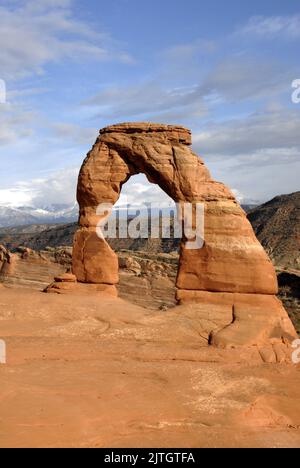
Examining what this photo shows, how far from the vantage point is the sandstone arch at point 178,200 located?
15.5 metres

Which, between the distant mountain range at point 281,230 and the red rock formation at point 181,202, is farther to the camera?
the distant mountain range at point 281,230

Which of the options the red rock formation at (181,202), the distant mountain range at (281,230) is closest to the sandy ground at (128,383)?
the red rock formation at (181,202)

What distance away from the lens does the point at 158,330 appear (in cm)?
1333

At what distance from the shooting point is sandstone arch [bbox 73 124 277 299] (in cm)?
1552

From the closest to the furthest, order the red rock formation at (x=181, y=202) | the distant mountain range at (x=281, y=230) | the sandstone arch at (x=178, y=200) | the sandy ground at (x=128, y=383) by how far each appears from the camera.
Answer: the sandy ground at (x=128, y=383) < the red rock formation at (x=181, y=202) < the sandstone arch at (x=178, y=200) < the distant mountain range at (x=281, y=230)

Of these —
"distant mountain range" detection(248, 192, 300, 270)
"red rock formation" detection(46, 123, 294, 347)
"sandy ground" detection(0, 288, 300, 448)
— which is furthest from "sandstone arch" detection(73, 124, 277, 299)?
"distant mountain range" detection(248, 192, 300, 270)

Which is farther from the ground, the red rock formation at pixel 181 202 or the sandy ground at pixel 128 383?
the red rock formation at pixel 181 202

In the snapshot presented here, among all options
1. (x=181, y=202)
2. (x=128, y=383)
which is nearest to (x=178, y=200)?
(x=181, y=202)

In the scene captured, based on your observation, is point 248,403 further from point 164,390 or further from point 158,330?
point 158,330

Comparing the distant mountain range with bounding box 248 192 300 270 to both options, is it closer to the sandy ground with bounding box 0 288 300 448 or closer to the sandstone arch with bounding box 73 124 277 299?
the sandstone arch with bounding box 73 124 277 299

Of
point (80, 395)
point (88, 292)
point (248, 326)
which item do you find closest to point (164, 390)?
point (80, 395)

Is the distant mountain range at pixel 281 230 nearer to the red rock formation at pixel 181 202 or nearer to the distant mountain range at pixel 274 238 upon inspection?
the distant mountain range at pixel 274 238

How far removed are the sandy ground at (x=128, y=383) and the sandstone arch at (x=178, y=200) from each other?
1.80m

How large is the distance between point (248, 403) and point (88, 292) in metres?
9.08
